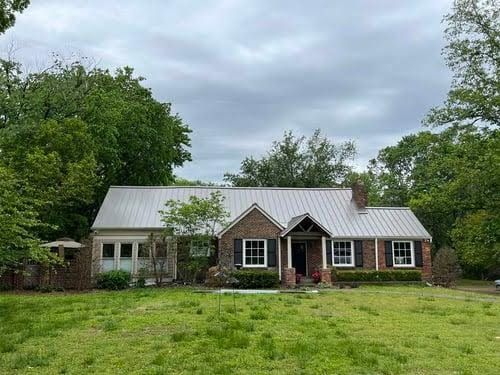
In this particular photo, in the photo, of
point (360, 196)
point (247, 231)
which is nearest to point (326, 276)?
point (247, 231)

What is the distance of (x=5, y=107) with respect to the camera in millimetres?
26031

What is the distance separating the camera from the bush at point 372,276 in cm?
2550

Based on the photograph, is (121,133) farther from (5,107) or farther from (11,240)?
(11,240)

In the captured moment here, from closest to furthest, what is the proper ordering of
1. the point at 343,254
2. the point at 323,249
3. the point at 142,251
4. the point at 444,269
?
the point at 323,249, the point at 142,251, the point at 343,254, the point at 444,269

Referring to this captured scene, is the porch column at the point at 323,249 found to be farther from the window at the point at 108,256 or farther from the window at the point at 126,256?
the window at the point at 108,256

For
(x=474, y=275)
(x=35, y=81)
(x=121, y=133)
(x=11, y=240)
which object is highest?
(x=35, y=81)

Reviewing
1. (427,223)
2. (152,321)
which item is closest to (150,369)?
(152,321)

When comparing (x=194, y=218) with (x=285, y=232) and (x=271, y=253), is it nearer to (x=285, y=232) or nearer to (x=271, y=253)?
(x=271, y=253)

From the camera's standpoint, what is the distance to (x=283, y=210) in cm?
2959

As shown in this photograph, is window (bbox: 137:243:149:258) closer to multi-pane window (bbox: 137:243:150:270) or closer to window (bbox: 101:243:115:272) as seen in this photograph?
multi-pane window (bbox: 137:243:150:270)

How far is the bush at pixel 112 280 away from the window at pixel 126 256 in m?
2.48

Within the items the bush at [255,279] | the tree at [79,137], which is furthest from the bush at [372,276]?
the tree at [79,137]

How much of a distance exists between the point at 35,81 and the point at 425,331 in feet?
85.3

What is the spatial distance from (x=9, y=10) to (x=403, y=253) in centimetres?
2292
